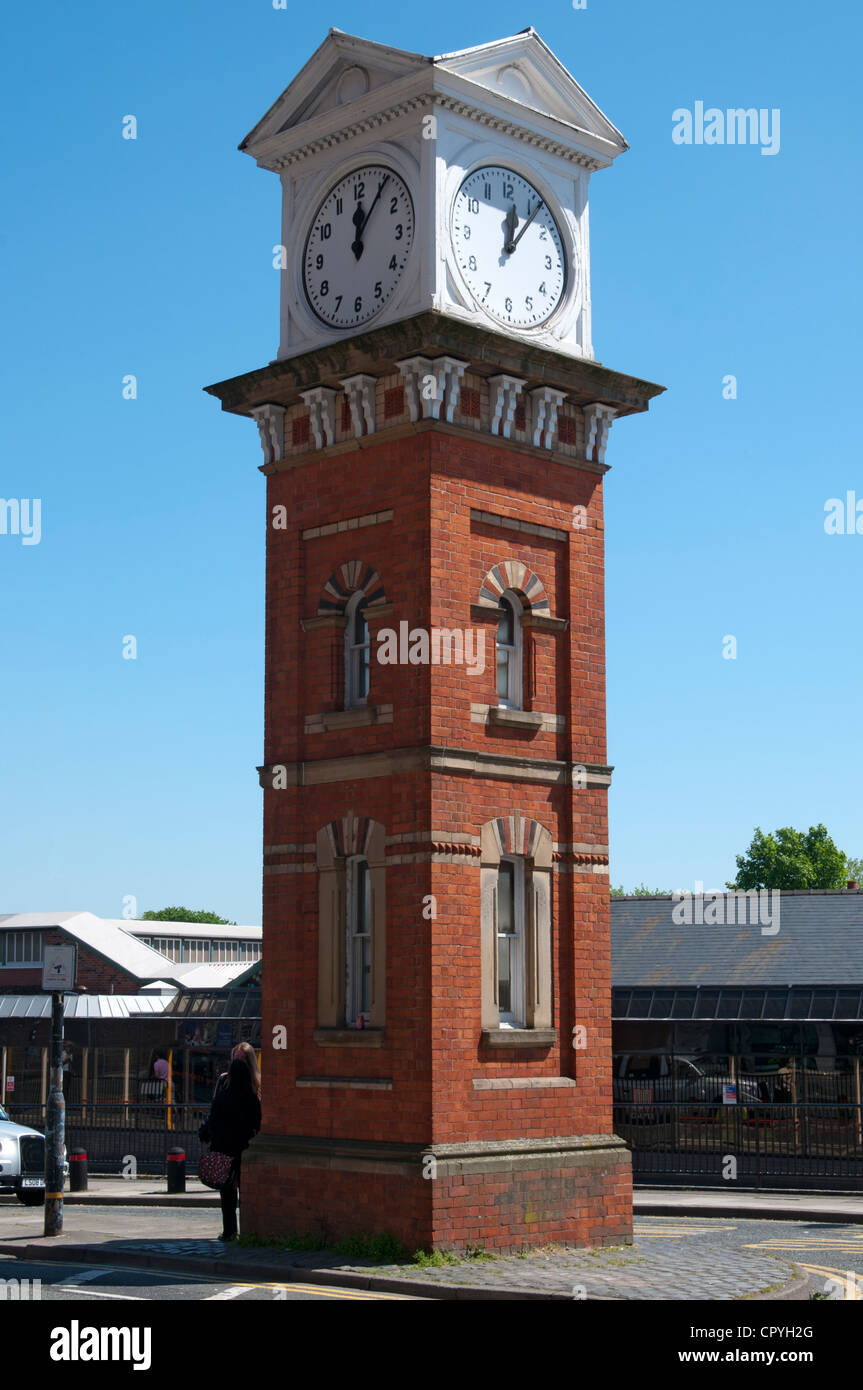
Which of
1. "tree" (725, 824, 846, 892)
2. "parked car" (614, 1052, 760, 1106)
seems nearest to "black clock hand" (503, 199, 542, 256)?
"parked car" (614, 1052, 760, 1106)

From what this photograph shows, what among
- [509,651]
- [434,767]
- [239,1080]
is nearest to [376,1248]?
[239,1080]

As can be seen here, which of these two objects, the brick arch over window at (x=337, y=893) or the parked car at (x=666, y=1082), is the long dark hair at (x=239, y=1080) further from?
the parked car at (x=666, y=1082)

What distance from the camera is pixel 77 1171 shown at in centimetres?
2672

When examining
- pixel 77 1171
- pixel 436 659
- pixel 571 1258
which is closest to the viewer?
pixel 571 1258

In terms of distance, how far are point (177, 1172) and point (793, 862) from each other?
313 feet

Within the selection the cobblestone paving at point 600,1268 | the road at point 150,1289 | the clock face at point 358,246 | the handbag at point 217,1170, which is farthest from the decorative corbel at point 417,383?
the road at point 150,1289

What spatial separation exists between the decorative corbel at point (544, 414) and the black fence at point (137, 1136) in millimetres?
17018

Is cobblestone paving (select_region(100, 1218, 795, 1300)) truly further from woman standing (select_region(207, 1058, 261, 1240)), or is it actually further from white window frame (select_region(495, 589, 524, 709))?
white window frame (select_region(495, 589, 524, 709))

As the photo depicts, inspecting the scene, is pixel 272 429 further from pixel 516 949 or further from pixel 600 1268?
pixel 600 1268

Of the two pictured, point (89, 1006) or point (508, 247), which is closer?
point (508, 247)

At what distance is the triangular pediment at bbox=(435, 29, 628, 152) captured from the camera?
60.3 ft

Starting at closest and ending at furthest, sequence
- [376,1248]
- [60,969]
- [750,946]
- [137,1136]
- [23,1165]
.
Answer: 1. [376,1248]
2. [60,969]
3. [23,1165]
4. [137,1136]
5. [750,946]
